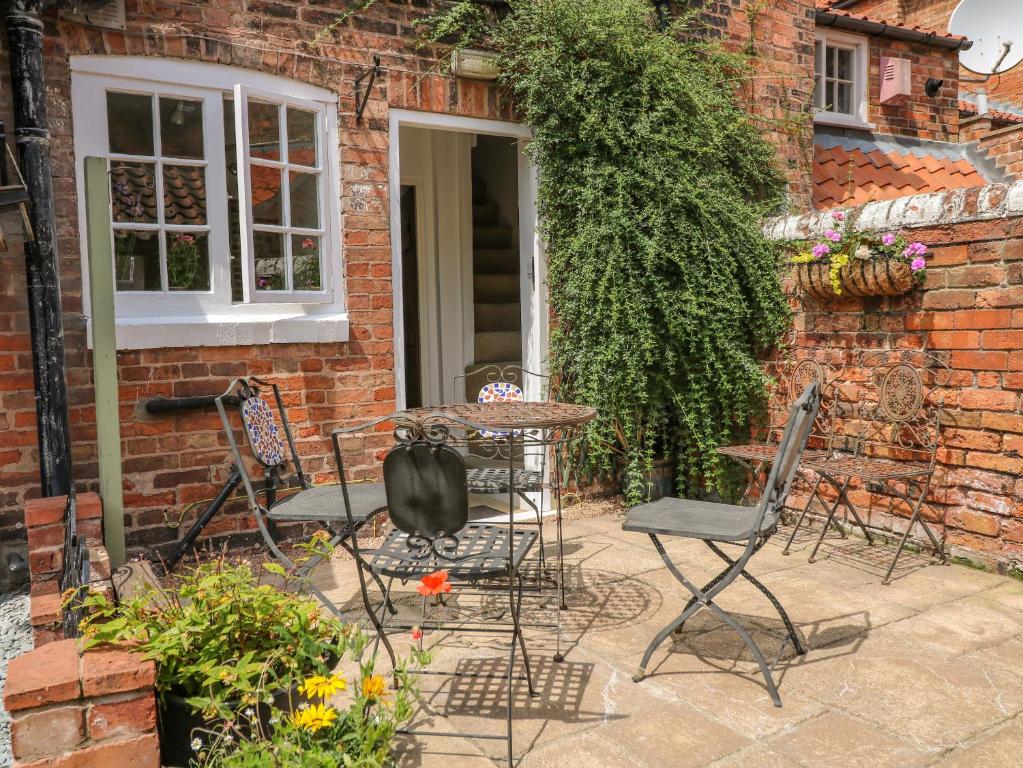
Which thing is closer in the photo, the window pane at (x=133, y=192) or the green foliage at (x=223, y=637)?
the green foliage at (x=223, y=637)

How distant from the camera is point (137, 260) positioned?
13.2ft

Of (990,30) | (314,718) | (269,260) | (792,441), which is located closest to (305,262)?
(269,260)

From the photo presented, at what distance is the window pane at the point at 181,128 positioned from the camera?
13.3 feet

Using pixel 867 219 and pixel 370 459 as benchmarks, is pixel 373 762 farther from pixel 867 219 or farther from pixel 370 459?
pixel 867 219

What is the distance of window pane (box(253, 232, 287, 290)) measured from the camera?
169 inches

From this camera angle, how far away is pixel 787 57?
602cm

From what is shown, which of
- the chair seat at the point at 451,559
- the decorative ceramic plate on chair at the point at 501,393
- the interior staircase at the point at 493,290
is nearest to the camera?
the chair seat at the point at 451,559

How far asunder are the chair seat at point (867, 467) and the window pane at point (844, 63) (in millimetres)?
5410

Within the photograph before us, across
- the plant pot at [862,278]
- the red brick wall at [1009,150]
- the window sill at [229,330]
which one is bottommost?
the window sill at [229,330]

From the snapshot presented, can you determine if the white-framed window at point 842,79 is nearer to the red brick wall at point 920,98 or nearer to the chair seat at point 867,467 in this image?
the red brick wall at point 920,98

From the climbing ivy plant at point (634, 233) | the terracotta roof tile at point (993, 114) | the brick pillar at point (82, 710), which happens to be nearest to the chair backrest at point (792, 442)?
the brick pillar at point (82, 710)

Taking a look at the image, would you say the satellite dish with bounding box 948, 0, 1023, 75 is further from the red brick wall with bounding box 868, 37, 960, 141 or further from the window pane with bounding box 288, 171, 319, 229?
the window pane with bounding box 288, 171, 319, 229

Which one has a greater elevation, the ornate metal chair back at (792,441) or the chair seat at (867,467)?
the ornate metal chair back at (792,441)

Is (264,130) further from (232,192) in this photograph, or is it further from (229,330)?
(229,330)
